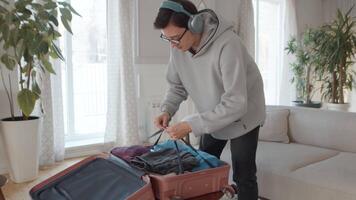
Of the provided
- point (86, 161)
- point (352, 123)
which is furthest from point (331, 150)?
point (86, 161)

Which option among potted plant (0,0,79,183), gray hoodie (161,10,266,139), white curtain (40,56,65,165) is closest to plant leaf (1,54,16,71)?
potted plant (0,0,79,183)

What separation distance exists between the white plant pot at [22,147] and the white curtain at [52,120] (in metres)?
0.34

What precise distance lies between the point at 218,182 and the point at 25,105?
1.84 m

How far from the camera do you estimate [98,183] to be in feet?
3.84

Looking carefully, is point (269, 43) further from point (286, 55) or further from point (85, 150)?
point (85, 150)

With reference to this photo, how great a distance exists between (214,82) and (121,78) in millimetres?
2253

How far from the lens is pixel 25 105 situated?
8.12 ft

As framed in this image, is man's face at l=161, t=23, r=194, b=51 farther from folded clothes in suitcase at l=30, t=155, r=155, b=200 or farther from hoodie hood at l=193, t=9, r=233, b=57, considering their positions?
folded clothes in suitcase at l=30, t=155, r=155, b=200

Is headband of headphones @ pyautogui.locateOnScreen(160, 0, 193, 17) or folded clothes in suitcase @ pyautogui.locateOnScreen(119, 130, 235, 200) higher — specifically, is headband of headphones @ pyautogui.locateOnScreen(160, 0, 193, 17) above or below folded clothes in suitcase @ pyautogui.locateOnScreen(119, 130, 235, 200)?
above

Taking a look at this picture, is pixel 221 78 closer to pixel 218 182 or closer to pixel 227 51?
pixel 227 51

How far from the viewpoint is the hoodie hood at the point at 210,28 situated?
1347mm

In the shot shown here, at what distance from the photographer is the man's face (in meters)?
1.33

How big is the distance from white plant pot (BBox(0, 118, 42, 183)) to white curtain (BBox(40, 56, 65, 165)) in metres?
0.34

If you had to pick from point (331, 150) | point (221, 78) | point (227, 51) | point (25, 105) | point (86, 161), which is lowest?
point (331, 150)
